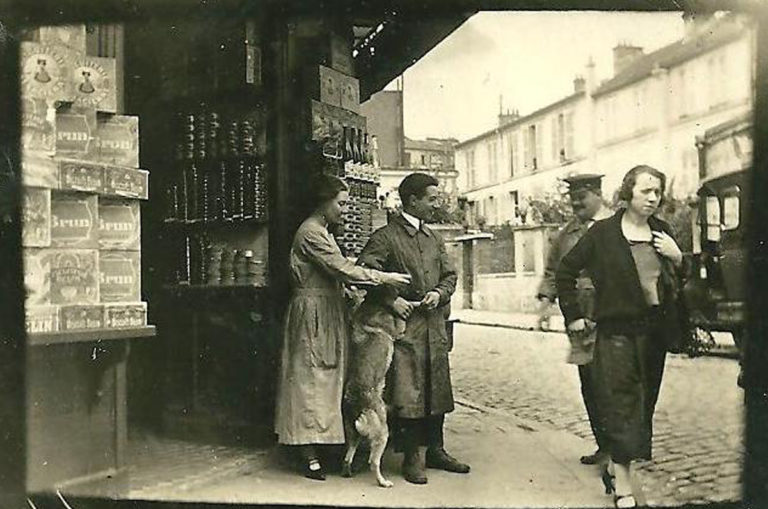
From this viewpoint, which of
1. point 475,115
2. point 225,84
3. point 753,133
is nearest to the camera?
point 753,133

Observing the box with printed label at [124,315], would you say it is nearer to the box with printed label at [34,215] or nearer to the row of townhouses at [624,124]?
the box with printed label at [34,215]

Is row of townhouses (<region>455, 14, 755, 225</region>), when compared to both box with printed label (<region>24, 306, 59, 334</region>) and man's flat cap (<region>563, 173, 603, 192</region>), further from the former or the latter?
box with printed label (<region>24, 306, 59, 334</region>)

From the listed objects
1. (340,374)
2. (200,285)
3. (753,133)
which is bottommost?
(340,374)

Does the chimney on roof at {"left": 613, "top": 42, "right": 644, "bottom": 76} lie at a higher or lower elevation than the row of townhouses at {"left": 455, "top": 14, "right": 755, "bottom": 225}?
higher

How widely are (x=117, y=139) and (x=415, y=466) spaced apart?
2.04 m

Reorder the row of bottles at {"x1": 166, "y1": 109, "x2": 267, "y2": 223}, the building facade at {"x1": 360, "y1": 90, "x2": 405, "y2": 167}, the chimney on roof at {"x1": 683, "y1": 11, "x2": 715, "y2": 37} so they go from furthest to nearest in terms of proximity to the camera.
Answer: the row of bottles at {"x1": 166, "y1": 109, "x2": 267, "y2": 223}
the building facade at {"x1": 360, "y1": 90, "x2": 405, "y2": 167}
the chimney on roof at {"x1": 683, "y1": 11, "x2": 715, "y2": 37}

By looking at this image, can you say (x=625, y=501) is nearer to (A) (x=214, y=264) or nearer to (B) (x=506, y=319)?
(B) (x=506, y=319)

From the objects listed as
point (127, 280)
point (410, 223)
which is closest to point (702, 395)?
point (410, 223)

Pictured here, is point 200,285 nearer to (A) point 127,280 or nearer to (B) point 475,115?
(A) point 127,280

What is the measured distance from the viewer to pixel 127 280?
4.45 m

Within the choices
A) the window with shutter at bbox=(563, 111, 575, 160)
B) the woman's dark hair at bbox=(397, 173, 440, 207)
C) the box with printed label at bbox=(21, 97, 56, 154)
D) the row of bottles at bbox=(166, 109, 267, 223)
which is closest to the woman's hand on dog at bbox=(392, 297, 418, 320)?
the woman's dark hair at bbox=(397, 173, 440, 207)

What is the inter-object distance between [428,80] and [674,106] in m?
1.08

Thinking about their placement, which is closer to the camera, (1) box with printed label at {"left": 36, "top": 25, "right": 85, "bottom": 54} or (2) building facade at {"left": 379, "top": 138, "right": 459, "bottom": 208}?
(1) box with printed label at {"left": 36, "top": 25, "right": 85, "bottom": 54}

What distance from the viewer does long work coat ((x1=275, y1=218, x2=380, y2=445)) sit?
15.0 feet
